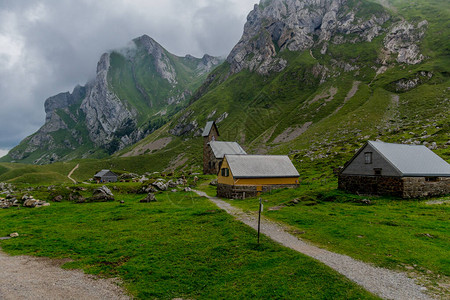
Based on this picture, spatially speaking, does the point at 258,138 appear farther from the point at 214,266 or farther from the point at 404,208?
the point at 214,266

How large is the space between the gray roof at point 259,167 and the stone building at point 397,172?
12368mm

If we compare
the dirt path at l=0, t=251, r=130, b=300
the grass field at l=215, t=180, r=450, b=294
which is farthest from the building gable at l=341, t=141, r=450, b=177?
the dirt path at l=0, t=251, r=130, b=300

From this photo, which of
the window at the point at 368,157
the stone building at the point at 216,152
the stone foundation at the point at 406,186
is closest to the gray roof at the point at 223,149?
the stone building at the point at 216,152

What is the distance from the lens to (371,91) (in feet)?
601

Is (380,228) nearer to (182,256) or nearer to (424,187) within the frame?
(424,187)

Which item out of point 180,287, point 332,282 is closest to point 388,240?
point 332,282

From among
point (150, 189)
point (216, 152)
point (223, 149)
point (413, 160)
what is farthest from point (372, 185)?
point (223, 149)

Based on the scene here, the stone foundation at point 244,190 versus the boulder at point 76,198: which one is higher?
the stone foundation at point 244,190

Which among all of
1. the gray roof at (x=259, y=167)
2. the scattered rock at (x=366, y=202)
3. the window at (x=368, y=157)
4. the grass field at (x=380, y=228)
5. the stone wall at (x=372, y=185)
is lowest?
the grass field at (x=380, y=228)

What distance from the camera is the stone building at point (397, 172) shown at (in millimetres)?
29750

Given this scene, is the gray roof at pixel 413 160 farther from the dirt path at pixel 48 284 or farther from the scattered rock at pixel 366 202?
the dirt path at pixel 48 284

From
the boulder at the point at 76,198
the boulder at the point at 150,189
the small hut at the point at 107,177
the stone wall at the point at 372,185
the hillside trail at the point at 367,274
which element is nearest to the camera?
the hillside trail at the point at 367,274

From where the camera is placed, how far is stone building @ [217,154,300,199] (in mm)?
43156

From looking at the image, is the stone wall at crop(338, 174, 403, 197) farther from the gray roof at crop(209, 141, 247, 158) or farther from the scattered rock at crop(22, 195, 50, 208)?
the gray roof at crop(209, 141, 247, 158)
